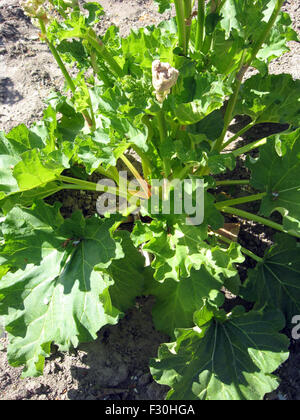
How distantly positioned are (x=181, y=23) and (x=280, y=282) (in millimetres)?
1453

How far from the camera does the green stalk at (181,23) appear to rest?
5.60 ft

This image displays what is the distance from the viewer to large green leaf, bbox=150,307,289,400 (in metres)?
1.92

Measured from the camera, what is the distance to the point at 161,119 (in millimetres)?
1963

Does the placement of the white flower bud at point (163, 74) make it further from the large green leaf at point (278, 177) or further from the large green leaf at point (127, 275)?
the large green leaf at point (127, 275)

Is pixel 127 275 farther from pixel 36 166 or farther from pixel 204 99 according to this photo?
pixel 204 99

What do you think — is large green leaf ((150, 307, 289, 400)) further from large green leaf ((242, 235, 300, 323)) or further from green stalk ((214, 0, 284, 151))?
green stalk ((214, 0, 284, 151))

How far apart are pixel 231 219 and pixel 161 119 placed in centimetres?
100

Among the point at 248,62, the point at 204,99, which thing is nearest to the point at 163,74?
the point at 204,99

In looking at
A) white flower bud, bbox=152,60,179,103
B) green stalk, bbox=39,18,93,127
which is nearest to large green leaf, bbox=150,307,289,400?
white flower bud, bbox=152,60,179,103

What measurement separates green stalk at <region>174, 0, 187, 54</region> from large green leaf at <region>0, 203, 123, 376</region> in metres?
0.96

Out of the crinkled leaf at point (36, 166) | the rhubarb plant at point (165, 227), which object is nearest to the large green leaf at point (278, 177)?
the rhubarb plant at point (165, 227)

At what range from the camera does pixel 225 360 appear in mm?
2010
